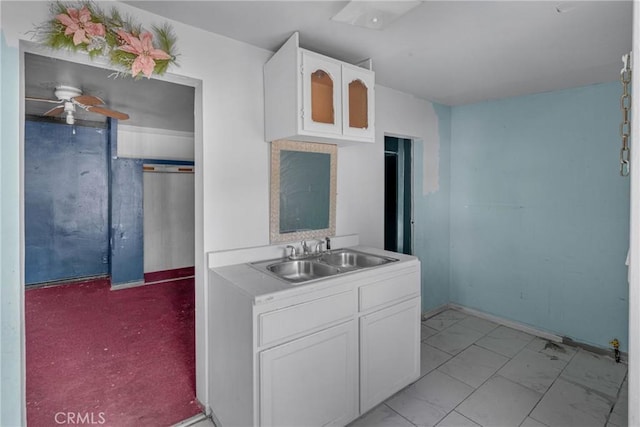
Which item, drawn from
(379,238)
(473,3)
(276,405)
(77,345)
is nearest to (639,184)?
(473,3)

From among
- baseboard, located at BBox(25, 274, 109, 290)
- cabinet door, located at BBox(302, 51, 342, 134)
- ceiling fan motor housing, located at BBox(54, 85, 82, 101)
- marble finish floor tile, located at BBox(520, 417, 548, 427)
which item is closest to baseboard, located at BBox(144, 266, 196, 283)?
baseboard, located at BBox(25, 274, 109, 290)

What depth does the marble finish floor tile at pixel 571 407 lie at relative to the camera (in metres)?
1.99

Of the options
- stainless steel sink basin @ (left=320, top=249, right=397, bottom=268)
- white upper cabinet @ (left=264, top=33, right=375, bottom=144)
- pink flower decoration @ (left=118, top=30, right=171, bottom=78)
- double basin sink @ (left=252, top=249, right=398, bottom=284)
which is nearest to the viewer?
pink flower decoration @ (left=118, top=30, right=171, bottom=78)

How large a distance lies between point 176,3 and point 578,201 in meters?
3.55

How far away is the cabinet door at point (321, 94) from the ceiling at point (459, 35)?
0.20 m

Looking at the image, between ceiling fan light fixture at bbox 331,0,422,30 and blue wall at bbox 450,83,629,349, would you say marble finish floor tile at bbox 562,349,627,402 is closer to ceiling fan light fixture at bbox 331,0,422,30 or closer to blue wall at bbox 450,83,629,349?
blue wall at bbox 450,83,629,349

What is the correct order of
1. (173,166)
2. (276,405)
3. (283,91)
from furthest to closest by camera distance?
(173,166), (283,91), (276,405)

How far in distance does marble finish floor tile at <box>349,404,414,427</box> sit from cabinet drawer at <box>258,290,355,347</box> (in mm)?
698

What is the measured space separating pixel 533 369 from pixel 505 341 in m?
0.47

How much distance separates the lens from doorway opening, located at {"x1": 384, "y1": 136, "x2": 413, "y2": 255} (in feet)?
11.6

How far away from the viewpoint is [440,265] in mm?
3729

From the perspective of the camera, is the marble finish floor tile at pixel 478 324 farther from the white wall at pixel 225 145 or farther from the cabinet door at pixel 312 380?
the white wall at pixel 225 145

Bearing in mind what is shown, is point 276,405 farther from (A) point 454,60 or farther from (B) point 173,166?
(B) point 173,166

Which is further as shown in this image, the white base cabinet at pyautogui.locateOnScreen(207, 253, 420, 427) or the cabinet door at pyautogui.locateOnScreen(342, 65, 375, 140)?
the cabinet door at pyautogui.locateOnScreen(342, 65, 375, 140)
